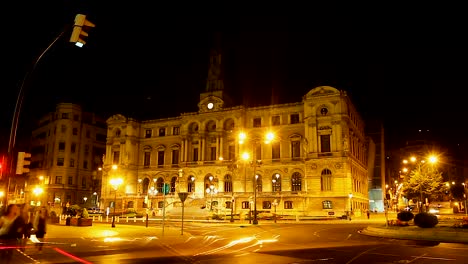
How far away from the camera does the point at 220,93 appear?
8175cm

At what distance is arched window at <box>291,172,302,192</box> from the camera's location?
69.8 meters

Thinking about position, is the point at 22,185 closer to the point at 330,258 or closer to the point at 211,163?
the point at 211,163

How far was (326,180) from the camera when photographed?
218 ft

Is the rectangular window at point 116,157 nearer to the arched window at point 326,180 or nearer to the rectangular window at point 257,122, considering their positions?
the rectangular window at point 257,122

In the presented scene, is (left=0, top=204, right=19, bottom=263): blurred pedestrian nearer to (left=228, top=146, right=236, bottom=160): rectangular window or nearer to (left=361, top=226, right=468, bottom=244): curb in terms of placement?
(left=361, top=226, right=468, bottom=244): curb

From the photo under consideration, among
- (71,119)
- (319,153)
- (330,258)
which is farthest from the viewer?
(71,119)

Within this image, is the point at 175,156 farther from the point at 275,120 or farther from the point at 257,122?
the point at 275,120

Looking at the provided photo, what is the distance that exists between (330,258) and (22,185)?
98.8m

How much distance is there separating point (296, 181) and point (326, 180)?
19.2ft

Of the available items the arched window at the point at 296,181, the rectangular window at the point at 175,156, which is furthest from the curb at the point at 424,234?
the rectangular window at the point at 175,156

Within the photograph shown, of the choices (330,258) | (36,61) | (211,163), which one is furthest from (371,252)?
(211,163)

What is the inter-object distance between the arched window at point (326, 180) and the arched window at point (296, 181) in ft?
14.9

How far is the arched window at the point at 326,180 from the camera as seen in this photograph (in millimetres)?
65894

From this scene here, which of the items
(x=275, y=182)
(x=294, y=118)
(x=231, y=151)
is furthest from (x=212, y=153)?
(x=294, y=118)
